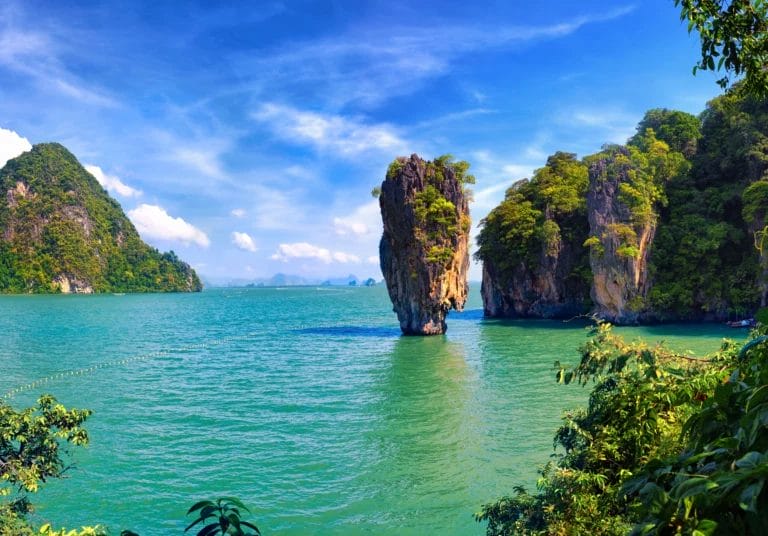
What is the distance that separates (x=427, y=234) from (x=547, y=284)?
17.9 meters

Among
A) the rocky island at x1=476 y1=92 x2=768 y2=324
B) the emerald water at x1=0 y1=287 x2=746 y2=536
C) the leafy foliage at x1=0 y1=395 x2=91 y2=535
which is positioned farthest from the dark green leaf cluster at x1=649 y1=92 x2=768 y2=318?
the leafy foliage at x1=0 y1=395 x2=91 y2=535

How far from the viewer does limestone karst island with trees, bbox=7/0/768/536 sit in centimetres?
230

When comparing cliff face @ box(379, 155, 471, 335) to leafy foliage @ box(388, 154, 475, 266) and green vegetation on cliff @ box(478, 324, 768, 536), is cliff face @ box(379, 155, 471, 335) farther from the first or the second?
green vegetation on cliff @ box(478, 324, 768, 536)

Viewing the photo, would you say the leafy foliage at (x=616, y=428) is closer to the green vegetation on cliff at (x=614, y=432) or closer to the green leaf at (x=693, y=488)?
the green vegetation on cliff at (x=614, y=432)

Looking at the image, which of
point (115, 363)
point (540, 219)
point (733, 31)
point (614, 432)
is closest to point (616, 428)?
point (614, 432)

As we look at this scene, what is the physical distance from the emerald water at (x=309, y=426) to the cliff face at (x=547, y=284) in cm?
1317

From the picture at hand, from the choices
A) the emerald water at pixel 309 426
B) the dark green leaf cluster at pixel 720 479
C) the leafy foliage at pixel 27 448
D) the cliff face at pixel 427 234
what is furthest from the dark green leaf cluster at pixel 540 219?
the dark green leaf cluster at pixel 720 479

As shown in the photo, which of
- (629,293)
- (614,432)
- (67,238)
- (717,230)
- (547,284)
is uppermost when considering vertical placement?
(67,238)

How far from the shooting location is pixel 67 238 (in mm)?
136750

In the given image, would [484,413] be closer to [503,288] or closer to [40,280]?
[503,288]

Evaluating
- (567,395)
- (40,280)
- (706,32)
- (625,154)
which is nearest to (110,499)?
(706,32)

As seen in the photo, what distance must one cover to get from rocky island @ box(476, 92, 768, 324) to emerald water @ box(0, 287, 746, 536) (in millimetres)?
5317

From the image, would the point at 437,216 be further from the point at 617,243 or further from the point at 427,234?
the point at 617,243

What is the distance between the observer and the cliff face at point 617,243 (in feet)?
136
